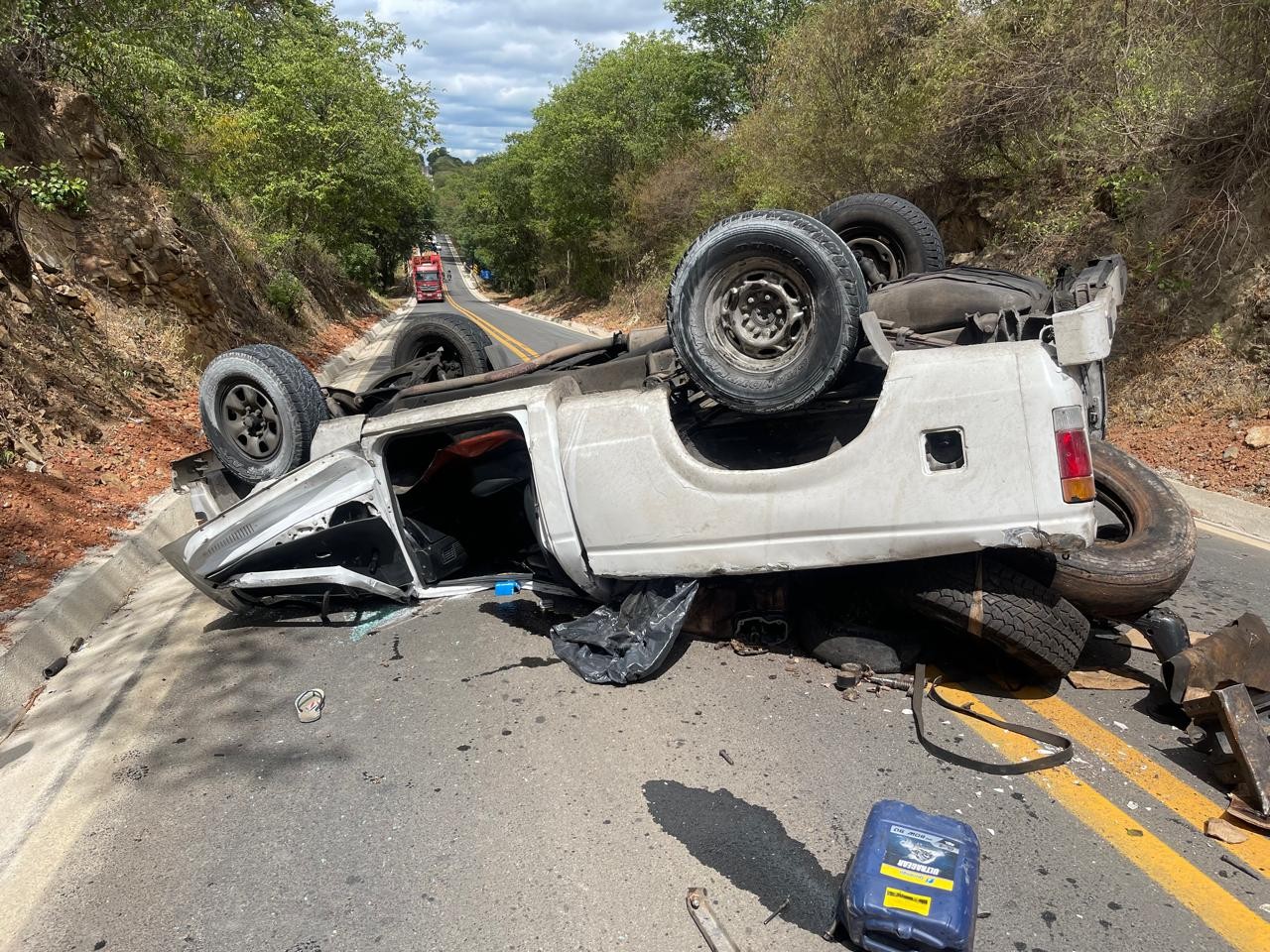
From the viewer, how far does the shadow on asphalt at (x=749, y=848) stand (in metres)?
2.28

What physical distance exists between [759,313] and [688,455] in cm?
72

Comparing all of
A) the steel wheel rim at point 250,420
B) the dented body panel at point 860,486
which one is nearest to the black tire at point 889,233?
the dented body panel at point 860,486

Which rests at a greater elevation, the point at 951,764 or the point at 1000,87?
the point at 1000,87

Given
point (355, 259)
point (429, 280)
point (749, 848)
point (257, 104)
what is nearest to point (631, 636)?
point (749, 848)

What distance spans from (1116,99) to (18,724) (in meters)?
11.3

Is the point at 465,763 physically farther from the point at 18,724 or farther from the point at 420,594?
the point at 18,724

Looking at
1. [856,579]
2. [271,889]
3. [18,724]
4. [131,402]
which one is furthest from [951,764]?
[131,402]

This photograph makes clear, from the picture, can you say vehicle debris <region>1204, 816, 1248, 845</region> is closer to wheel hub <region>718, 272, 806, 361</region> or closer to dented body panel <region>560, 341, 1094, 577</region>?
dented body panel <region>560, 341, 1094, 577</region>

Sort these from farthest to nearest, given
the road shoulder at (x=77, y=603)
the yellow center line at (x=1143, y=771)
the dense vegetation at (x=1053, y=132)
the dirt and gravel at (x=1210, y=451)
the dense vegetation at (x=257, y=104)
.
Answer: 1. the dense vegetation at (x=257, y=104)
2. the dense vegetation at (x=1053, y=132)
3. the dirt and gravel at (x=1210, y=451)
4. the road shoulder at (x=77, y=603)
5. the yellow center line at (x=1143, y=771)

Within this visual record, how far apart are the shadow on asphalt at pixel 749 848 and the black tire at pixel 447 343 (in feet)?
12.7

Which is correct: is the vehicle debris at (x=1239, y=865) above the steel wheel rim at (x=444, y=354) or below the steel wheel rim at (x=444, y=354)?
below

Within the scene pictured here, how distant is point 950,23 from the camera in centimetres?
1127

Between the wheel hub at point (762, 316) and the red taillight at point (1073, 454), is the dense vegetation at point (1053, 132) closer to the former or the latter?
the red taillight at point (1073, 454)

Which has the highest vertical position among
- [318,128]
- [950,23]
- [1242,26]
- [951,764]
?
[318,128]
